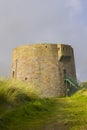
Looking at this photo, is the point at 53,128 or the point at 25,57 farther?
the point at 25,57

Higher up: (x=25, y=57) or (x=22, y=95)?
(x=25, y=57)

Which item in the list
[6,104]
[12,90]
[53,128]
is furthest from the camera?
[12,90]

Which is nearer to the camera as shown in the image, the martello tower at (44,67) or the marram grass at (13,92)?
the marram grass at (13,92)

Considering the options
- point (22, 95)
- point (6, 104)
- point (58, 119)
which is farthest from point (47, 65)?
point (58, 119)

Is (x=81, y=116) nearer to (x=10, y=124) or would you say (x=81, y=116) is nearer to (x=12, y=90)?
(x=10, y=124)

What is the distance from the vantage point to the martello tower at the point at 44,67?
30.5 m

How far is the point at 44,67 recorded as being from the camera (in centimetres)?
3062

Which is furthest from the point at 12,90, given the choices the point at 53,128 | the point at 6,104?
the point at 53,128

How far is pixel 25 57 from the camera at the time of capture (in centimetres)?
3119

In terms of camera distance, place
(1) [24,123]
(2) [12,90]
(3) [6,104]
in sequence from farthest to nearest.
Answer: (2) [12,90] → (3) [6,104] → (1) [24,123]

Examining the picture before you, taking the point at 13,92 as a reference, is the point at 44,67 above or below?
above

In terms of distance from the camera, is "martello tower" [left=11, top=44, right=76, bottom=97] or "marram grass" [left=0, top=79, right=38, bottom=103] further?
"martello tower" [left=11, top=44, right=76, bottom=97]

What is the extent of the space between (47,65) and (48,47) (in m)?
1.63

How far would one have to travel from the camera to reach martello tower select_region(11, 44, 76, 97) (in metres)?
30.5
